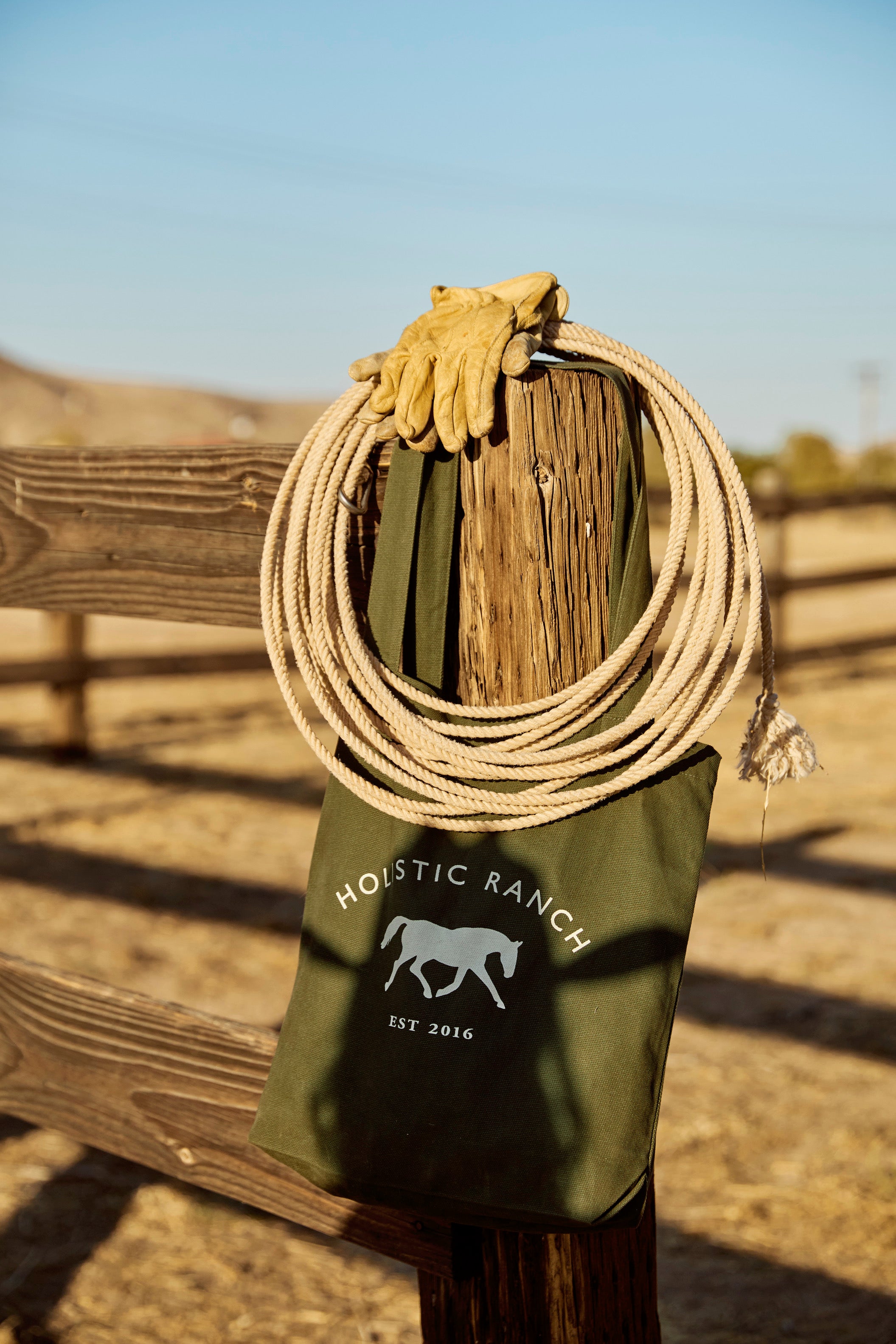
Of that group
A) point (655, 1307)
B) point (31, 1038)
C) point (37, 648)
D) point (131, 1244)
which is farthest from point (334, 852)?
point (37, 648)

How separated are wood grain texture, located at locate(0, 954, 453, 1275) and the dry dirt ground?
54cm

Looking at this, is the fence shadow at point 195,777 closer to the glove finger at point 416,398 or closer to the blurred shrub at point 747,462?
the glove finger at point 416,398

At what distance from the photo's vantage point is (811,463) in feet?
119

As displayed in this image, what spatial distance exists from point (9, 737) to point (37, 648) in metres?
3.63

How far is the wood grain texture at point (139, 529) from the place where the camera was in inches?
54.9

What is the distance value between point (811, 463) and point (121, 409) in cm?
6173

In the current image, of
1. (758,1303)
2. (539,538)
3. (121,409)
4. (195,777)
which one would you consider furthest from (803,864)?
(121,409)

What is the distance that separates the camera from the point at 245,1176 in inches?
55.7

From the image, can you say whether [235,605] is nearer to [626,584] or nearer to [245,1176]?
[626,584]

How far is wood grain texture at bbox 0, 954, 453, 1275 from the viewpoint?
1305 mm

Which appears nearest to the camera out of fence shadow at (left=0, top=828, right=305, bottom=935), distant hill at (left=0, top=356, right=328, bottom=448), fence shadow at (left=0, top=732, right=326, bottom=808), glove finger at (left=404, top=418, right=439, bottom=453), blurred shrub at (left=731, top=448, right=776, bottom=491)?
glove finger at (left=404, top=418, right=439, bottom=453)

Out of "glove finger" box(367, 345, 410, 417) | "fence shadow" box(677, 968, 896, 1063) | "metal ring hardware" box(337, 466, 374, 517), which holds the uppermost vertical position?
"glove finger" box(367, 345, 410, 417)

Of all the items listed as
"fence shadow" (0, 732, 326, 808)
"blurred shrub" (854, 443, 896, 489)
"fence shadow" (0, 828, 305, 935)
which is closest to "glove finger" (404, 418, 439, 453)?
"fence shadow" (0, 828, 305, 935)

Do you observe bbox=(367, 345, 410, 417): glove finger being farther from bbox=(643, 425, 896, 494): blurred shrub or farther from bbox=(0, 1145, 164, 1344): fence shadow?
bbox=(643, 425, 896, 494): blurred shrub
